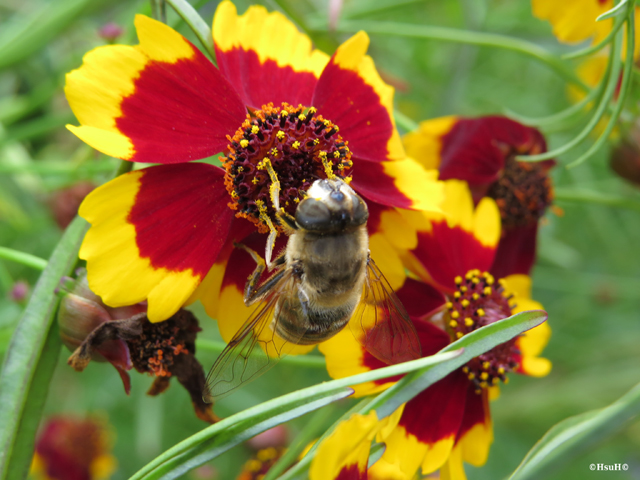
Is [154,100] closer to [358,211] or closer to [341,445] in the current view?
[358,211]

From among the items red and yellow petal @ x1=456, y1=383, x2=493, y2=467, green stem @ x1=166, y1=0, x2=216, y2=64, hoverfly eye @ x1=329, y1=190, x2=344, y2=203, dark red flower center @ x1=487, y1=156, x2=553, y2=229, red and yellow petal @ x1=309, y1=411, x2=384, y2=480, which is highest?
green stem @ x1=166, y1=0, x2=216, y2=64

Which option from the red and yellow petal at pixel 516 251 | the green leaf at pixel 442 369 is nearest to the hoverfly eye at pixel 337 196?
the green leaf at pixel 442 369

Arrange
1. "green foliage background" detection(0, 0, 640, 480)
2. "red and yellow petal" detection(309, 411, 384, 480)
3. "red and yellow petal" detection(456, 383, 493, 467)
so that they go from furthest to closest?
1. "green foliage background" detection(0, 0, 640, 480)
2. "red and yellow petal" detection(456, 383, 493, 467)
3. "red and yellow petal" detection(309, 411, 384, 480)

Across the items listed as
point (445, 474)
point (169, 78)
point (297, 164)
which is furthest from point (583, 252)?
point (169, 78)

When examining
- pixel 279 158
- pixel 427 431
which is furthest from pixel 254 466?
pixel 279 158

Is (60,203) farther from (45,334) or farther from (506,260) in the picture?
(506,260)

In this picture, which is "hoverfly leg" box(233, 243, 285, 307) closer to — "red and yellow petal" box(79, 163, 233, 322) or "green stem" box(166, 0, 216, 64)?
"red and yellow petal" box(79, 163, 233, 322)

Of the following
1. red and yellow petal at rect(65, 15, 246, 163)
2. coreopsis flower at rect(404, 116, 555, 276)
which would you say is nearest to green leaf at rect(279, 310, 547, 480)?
red and yellow petal at rect(65, 15, 246, 163)
